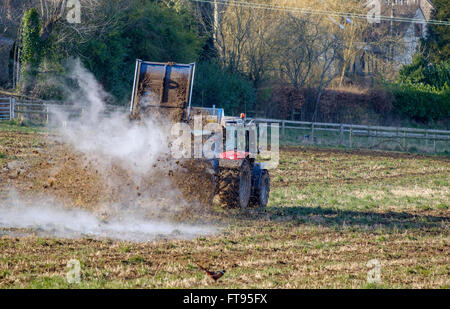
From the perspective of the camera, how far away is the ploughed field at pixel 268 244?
28.3 feet

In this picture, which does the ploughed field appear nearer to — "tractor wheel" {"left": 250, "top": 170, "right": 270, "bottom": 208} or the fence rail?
"tractor wheel" {"left": 250, "top": 170, "right": 270, "bottom": 208}

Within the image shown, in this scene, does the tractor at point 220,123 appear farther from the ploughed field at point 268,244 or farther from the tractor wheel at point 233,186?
the ploughed field at point 268,244

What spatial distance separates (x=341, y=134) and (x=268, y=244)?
79.4ft

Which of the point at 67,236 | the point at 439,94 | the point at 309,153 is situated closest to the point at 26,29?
the point at 309,153

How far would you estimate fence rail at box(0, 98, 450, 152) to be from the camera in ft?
96.5

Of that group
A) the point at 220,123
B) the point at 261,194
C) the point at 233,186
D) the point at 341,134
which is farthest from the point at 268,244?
the point at 341,134

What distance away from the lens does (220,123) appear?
575 inches

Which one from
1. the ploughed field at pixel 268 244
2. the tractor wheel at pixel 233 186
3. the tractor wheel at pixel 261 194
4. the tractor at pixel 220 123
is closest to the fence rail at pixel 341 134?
the ploughed field at pixel 268 244

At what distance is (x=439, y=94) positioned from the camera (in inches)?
→ 1941

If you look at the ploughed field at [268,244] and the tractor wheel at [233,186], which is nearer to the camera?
the ploughed field at [268,244]

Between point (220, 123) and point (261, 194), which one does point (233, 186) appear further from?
point (220, 123)

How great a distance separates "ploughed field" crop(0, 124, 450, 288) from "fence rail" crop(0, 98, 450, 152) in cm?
919

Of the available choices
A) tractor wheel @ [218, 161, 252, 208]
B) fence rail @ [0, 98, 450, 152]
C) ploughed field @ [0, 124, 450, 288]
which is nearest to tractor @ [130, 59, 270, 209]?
tractor wheel @ [218, 161, 252, 208]

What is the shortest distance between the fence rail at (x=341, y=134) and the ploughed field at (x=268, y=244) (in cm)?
919
